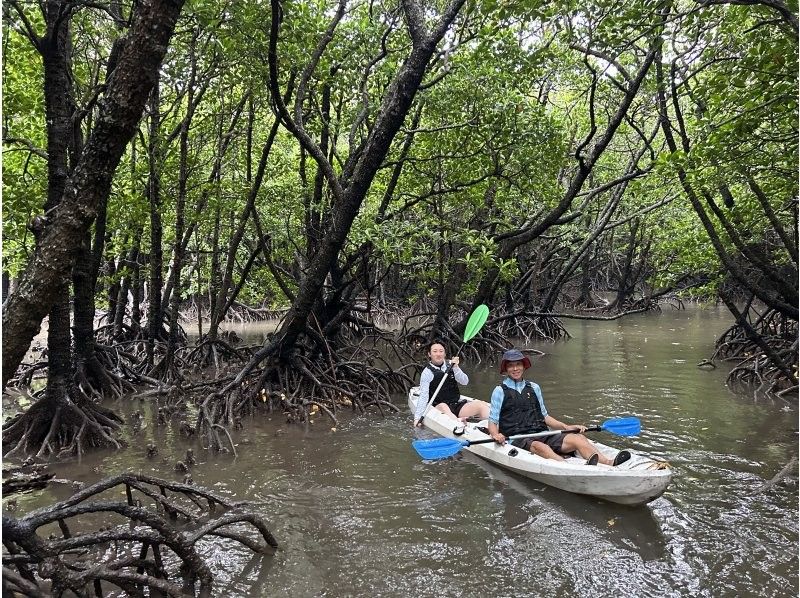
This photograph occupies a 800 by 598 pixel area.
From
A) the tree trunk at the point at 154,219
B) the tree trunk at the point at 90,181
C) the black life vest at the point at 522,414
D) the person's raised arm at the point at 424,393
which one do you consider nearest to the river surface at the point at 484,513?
the person's raised arm at the point at 424,393

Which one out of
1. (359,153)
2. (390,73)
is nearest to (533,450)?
(359,153)

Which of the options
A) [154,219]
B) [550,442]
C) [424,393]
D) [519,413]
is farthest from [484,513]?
[154,219]

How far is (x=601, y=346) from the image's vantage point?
14430mm

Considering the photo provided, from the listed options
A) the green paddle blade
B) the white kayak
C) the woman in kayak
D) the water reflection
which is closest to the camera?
the water reflection

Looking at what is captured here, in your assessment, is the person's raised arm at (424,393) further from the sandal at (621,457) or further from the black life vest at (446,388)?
the sandal at (621,457)

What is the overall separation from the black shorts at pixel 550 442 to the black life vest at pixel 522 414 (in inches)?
5.7

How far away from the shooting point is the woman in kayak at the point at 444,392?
23.1 ft

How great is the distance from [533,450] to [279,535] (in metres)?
2.35

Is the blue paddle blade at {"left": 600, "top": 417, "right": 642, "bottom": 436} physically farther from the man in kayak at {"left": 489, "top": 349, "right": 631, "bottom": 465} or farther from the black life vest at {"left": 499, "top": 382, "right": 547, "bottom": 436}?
the black life vest at {"left": 499, "top": 382, "right": 547, "bottom": 436}

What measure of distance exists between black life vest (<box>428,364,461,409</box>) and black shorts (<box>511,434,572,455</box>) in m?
1.76

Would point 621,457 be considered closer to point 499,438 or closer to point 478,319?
point 499,438

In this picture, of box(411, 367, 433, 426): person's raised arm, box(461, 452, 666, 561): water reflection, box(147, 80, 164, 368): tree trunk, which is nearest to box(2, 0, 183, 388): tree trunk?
box(461, 452, 666, 561): water reflection

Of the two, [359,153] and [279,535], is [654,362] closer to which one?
[359,153]

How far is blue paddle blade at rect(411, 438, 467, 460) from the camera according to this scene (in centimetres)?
528
